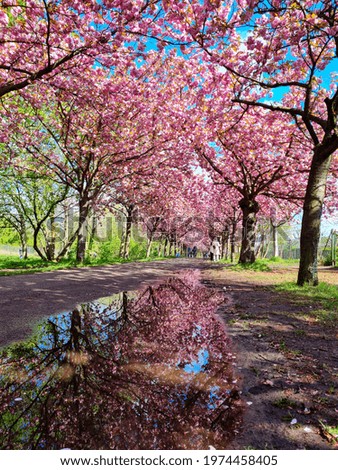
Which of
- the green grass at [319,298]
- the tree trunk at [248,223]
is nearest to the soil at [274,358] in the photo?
the green grass at [319,298]

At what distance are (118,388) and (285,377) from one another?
1663mm

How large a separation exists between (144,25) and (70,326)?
302 inches

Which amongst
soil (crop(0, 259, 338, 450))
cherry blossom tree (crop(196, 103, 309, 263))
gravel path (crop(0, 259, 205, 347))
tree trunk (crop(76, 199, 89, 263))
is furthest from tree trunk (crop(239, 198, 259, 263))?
gravel path (crop(0, 259, 205, 347))

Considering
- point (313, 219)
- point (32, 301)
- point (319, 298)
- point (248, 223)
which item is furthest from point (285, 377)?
point (248, 223)

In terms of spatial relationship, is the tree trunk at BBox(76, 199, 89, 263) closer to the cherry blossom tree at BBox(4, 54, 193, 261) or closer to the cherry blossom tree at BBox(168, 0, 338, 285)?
the cherry blossom tree at BBox(4, 54, 193, 261)

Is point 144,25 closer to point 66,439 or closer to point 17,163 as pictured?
point 66,439

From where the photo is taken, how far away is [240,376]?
2785mm

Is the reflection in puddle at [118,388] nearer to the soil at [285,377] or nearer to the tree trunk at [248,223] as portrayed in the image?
the soil at [285,377]

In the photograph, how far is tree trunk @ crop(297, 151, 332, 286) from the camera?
8.16m

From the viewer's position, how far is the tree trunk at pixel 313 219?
816cm

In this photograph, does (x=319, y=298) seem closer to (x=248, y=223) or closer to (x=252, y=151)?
(x=252, y=151)

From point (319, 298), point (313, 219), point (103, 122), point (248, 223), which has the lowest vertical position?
point (319, 298)

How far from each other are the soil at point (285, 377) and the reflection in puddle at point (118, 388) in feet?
0.58

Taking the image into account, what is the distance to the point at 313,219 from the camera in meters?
Answer: 8.20
